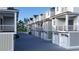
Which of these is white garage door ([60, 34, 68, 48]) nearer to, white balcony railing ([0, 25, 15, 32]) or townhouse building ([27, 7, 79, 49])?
townhouse building ([27, 7, 79, 49])

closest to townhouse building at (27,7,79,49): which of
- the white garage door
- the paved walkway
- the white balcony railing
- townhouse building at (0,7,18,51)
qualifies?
the white garage door

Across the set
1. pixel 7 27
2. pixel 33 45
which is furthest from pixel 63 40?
pixel 7 27

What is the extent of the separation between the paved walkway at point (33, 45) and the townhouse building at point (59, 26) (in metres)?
0.36

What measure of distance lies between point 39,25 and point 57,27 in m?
1.10

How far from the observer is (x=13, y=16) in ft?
40.0

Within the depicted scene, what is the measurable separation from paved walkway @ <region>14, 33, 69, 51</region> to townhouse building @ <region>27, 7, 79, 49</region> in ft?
1.17

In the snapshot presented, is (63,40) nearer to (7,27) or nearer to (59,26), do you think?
(59,26)

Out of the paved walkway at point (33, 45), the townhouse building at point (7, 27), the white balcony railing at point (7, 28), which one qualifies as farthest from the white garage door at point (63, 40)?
the white balcony railing at point (7, 28)

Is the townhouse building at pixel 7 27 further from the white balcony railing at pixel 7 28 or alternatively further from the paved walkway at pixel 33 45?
the paved walkway at pixel 33 45

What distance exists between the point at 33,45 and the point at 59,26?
6.73 feet

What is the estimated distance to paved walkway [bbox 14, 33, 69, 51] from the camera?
43.2ft

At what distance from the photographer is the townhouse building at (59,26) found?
13688mm
